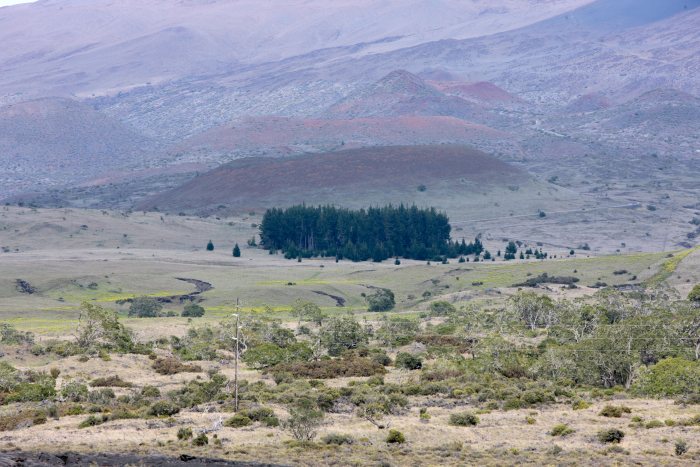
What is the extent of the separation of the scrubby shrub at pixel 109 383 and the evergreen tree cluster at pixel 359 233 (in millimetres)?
84558

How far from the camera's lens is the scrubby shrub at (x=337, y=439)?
39.1m

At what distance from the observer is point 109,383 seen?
5178cm

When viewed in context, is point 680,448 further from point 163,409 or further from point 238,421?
point 163,409

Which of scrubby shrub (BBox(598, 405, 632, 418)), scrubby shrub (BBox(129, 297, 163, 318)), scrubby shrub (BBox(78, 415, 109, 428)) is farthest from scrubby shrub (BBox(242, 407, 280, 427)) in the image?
scrubby shrub (BBox(129, 297, 163, 318))

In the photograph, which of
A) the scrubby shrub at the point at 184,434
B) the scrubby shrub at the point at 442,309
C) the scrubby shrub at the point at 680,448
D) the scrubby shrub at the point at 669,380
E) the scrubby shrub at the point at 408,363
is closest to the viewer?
the scrubby shrub at the point at 680,448

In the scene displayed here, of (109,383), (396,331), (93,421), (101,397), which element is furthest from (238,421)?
(396,331)

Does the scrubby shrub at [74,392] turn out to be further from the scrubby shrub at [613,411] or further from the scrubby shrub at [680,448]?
the scrubby shrub at [680,448]

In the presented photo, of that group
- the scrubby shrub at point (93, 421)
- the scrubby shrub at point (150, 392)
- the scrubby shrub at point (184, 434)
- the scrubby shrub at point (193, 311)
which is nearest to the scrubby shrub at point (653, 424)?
the scrubby shrub at point (184, 434)

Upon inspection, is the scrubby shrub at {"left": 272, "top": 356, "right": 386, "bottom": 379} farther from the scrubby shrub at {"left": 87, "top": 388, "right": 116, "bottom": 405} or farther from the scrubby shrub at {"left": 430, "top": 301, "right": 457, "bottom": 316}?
the scrubby shrub at {"left": 430, "top": 301, "right": 457, "bottom": 316}

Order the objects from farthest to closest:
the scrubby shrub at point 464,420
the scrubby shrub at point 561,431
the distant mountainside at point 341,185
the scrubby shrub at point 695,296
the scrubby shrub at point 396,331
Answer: the distant mountainside at point 341,185 → the scrubby shrub at point 695,296 → the scrubby shrub at point 396,331 → the scrubby shrub at point 464,420 → the scrubby shrub at point 561,431

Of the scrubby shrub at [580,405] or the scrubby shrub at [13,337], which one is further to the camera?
the scrubby shrub at [13,337]

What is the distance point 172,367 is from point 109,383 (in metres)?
5.03

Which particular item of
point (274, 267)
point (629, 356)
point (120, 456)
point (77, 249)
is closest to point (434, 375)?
point (629, 356)

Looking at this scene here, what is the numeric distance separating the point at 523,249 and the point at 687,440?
109878mm
